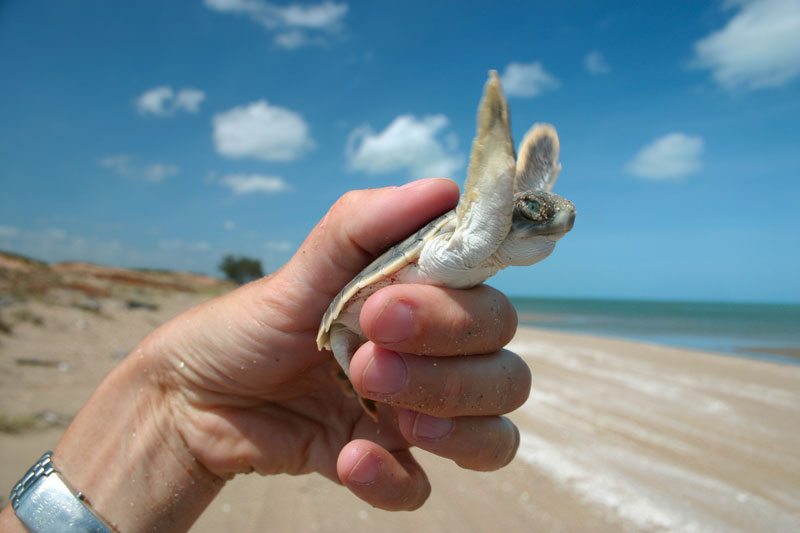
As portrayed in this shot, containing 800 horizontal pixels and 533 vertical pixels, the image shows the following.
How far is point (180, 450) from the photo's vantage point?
2146mm

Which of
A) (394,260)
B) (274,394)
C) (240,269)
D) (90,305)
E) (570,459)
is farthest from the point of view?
(240,269)

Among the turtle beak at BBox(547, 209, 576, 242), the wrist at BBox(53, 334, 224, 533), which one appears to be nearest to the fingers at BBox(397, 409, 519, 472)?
the turtle beak at BBox(547, 209, 576, 242)

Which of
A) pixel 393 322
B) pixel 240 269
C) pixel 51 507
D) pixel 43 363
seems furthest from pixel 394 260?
pixel 240 269

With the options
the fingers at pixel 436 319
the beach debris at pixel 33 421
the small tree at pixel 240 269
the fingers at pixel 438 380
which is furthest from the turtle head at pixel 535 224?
the small tree at pixel 240 269

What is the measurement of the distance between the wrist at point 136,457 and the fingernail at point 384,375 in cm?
108

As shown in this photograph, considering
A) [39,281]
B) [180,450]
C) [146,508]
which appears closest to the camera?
[146,508]

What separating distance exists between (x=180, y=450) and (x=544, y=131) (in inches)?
87.3

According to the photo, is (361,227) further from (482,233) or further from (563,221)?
(563,221)

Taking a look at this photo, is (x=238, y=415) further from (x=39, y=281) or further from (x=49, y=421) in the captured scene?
(x=39, y=281)

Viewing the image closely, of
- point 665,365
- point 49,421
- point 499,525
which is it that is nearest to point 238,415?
point 499,525

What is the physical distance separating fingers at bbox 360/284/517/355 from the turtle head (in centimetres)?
21

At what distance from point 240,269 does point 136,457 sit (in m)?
47.4

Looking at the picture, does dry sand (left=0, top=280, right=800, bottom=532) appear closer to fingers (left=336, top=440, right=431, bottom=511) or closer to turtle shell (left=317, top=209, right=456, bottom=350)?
fingers (left=336, top=440, right=431, bottom=511)

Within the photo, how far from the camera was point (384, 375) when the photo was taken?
5.71ft
